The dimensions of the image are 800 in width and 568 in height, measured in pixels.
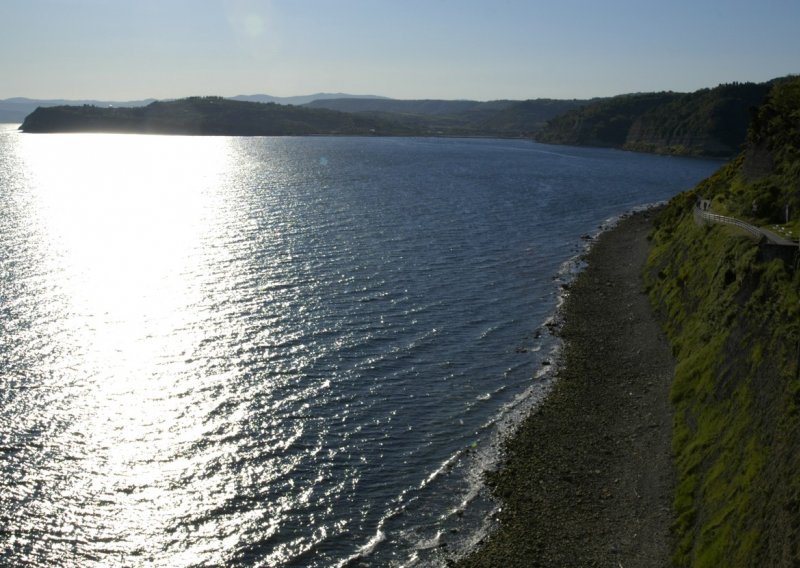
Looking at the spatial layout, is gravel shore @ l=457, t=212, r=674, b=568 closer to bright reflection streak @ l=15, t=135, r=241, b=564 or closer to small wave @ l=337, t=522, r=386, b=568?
small wave @ l=337, t=522, r=386, b=568

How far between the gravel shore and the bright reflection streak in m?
12.2

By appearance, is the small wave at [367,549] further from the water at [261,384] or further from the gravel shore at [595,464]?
the gravel shore at [595,464]

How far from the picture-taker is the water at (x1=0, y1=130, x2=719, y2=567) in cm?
2888

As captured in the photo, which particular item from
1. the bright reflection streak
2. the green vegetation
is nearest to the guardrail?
the green vegetation

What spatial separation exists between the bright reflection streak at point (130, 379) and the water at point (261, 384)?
0.14 m

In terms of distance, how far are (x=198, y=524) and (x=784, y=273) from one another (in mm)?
28593

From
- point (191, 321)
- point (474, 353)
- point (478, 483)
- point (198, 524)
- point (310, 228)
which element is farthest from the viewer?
point (310, 228)

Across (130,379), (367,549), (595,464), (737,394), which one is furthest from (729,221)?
(130,379)

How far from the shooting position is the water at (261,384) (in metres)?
28.9

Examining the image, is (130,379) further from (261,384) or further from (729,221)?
(729,221)

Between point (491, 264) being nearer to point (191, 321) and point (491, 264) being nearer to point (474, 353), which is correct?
point (474, 353)

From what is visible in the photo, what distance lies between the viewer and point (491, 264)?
72.7 metres

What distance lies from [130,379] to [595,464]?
27.3 meters

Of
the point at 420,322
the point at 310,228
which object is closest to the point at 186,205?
the point at 310,228
